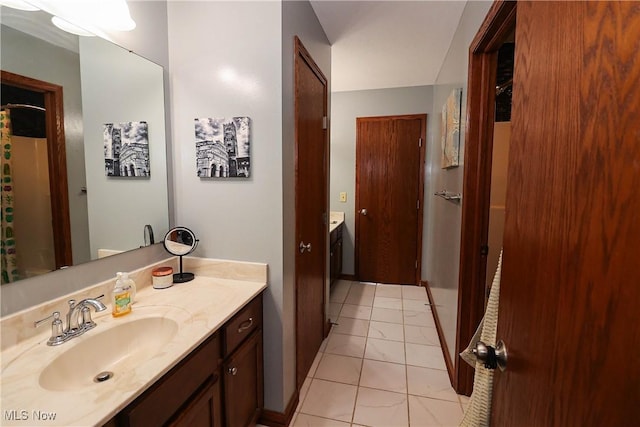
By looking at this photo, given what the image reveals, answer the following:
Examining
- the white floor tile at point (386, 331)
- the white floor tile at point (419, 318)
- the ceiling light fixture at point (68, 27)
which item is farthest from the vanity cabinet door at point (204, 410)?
the white floor tile at point (419, 318)

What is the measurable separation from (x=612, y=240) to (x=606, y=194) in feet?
0.21

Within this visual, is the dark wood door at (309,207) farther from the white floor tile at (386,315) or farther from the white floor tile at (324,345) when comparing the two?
the white floor tile at (386,315)

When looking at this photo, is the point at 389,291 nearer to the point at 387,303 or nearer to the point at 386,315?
the point at 387,303

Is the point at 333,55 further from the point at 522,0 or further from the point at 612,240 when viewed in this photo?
the point at 612,240

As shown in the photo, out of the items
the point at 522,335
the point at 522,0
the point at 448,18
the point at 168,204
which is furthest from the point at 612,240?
the point at 448,18

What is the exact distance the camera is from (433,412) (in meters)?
1.73

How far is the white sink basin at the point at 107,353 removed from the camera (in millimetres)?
900

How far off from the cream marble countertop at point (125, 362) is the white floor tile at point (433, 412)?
1.20 meters

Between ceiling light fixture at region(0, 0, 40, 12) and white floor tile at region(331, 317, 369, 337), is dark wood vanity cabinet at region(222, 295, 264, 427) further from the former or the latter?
ceiling light fixture at region(0, 0, 40, 12)

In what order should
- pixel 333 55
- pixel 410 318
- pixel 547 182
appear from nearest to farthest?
pixel 547 182
pixel 333 55
pixel 410 318

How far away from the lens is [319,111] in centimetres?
215

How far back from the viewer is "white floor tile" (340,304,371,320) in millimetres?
2920

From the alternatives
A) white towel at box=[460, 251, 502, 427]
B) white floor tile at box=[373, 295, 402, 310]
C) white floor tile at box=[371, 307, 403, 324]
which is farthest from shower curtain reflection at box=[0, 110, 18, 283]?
white floor tile at box=[373, 295, 402, 310]

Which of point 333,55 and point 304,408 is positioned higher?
point 333,55
